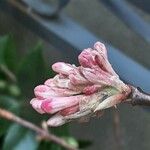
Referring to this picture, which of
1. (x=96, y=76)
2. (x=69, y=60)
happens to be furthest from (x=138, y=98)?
(x=69, y=60)

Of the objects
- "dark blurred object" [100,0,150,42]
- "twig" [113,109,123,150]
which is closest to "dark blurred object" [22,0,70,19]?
"dark blurred object" [100,0,150,42]

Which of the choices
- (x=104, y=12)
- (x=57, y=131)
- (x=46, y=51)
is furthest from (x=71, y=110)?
(x=46, y=51)

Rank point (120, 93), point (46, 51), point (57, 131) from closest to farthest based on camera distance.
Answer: point (120, 93) < point (57, 131) < point (46, 51)

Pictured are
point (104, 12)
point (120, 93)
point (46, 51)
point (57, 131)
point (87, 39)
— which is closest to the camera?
point (120, 93)

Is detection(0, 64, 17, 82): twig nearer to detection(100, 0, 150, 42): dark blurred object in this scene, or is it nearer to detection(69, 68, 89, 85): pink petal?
detection(100, 0, 150, 42): dark blurred object

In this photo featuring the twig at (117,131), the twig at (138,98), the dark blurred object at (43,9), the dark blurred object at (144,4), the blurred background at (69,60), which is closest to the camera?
the twig at (138,98)

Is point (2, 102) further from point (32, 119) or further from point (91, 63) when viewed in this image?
point (91, 63)

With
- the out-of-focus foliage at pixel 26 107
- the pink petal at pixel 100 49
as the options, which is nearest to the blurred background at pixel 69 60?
the out-of-focus foliage at pixel 26 107

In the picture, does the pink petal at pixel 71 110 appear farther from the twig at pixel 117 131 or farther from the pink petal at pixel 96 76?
the twig at pixel 117 131
